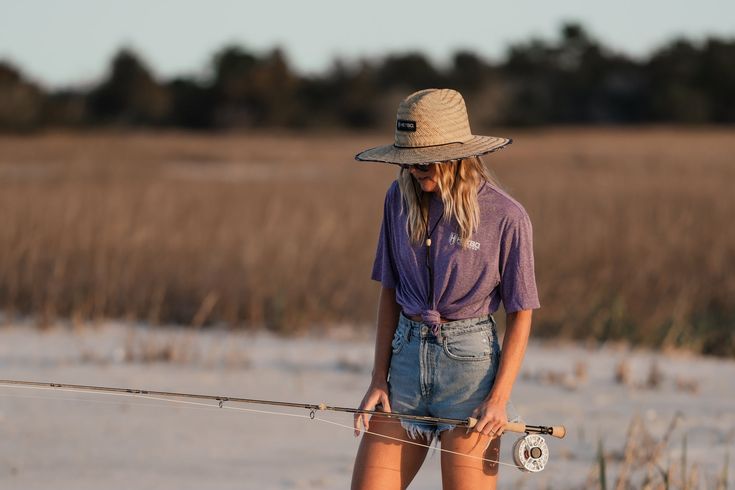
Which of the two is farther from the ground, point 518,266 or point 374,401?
point 518,266

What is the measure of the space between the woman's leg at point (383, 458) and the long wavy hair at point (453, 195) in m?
0.46

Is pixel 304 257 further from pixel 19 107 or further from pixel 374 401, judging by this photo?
pixel 19 107

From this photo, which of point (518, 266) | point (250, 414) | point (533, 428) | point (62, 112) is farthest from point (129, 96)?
point (533, 428)

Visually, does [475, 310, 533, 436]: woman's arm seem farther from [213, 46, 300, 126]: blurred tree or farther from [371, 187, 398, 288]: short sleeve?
[213, 46, 300, 126]: blurred tree

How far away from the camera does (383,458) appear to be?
277 cm

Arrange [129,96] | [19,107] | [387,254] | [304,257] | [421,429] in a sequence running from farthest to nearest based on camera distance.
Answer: [129,96]
[19,107]
[304,257]
[387,254]
[421,429]

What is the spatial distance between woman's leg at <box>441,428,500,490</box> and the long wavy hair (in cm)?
46

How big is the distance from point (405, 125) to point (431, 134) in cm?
7

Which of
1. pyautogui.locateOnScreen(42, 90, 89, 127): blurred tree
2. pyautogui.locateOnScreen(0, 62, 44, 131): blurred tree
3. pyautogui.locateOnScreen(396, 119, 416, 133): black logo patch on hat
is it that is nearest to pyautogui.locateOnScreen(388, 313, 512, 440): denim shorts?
pyautogui.locateOnScreen(396, 119, 416, 133): black logo patch on hat

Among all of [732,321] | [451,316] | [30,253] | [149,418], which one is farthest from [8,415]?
[732,321]

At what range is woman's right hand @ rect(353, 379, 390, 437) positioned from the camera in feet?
9.05

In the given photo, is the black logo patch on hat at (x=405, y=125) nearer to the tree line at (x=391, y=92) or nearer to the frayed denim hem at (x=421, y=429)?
the frayed denim hem at (x=421, y=429)

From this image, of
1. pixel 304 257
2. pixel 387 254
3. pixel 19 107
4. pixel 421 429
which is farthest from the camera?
pixel 19 107

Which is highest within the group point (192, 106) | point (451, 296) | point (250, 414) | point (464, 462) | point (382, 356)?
point (192, 106)
